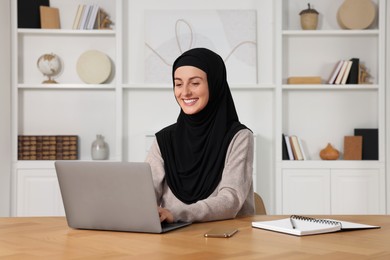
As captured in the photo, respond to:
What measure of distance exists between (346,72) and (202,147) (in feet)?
9.62

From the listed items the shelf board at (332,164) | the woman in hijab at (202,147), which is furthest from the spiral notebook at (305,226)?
the shelf board at (332,164)

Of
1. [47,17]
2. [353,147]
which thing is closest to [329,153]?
[353,147]

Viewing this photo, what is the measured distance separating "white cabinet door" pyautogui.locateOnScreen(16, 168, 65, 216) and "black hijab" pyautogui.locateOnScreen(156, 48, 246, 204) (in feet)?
8.65

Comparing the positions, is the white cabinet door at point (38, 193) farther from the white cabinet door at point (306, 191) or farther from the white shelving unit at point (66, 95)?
the white cabinet door at point (306, 191)

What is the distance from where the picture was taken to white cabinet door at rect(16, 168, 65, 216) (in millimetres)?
5332

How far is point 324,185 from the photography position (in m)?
5.36

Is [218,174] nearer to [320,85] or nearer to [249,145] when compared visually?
[249,145]

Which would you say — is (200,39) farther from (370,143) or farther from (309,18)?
(370,143)

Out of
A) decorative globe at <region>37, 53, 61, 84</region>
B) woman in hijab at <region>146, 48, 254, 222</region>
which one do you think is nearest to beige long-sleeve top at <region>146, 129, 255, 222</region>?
woman in hijab at <region>146, 48, 254, 222</region>

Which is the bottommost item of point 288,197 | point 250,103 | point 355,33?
point 288,197

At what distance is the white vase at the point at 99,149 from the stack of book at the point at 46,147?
146mm

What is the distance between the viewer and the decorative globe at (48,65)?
5.43 meters

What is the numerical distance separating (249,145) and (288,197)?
274 centimetres

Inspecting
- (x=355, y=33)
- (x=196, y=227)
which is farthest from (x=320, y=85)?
(x=196, y=227)
